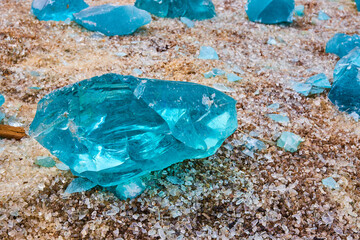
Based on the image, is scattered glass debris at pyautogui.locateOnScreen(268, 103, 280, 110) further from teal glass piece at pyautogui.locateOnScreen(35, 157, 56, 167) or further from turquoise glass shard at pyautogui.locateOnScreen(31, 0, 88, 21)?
turquoise glass shard at pyautogui.locateOnScreen(31, 0, 88, 21)

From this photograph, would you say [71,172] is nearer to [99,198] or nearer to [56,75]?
[99,198]

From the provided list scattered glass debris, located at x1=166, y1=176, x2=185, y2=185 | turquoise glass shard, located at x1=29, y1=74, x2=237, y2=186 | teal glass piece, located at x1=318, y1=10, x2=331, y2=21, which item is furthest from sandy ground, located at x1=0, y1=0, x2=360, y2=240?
teal glass piece, located at x1=318, y1=10, x2=331, y2=21

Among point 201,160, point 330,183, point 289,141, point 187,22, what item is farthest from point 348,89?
point 187,22

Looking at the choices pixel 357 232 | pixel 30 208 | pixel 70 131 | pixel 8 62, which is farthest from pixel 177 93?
pixel 8 62

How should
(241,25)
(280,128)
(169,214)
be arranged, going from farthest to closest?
(241,25) → (280,128) → (169,214)

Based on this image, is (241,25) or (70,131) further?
(241,25)

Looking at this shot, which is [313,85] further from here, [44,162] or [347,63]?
[44,162]

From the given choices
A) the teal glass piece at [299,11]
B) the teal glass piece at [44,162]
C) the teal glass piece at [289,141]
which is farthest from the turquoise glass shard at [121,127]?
the teal glass piece at [299,11]
